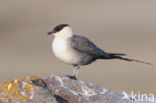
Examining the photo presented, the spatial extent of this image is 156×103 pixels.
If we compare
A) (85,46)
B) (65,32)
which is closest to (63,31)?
(65,32)

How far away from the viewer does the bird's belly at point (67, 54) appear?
34.8 ft

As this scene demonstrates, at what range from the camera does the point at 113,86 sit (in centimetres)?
2088

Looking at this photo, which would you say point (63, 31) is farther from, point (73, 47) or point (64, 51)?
point (64, 51)

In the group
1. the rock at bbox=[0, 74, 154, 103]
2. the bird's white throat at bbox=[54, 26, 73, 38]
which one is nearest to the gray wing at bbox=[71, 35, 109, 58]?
the bird's white throat at bbox=[54, 26, 73, 38]

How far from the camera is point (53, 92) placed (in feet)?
29.8

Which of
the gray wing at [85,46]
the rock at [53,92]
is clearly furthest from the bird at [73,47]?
the rock at [53,92]

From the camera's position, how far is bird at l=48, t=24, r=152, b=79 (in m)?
10.7

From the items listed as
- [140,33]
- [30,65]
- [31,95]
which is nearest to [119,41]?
[140,33]

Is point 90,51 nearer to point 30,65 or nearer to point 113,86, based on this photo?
point 113,86

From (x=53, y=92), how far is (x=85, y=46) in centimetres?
218

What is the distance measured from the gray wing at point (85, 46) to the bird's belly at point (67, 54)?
0.08 m

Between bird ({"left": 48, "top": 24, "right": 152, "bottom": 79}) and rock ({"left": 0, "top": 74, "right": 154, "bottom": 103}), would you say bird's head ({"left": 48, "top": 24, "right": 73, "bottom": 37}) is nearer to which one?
bird ({"left": 48, "top": 24, "right": 152, "bottom": 79})

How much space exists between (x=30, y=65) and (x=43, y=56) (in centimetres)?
215

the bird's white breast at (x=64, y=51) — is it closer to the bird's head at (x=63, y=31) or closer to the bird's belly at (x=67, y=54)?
the bird's belly at (x=67, y=54)
